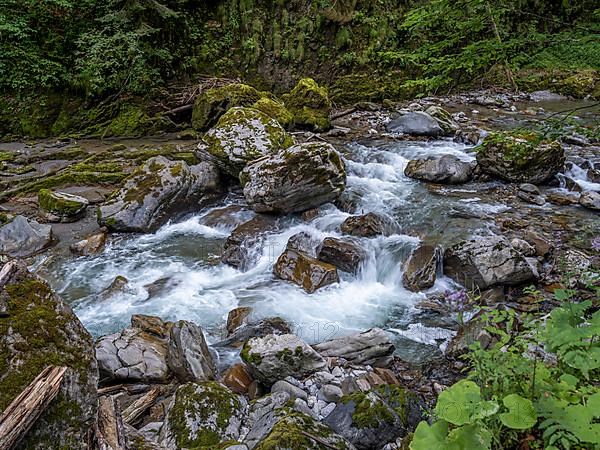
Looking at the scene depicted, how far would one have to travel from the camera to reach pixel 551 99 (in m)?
15.2

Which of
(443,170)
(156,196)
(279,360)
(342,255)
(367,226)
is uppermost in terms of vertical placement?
(156,196)

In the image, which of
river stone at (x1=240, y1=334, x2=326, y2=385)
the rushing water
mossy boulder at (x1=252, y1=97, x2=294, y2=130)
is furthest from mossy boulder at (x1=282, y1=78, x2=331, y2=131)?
river stone at (x1=240, y1=334, x2=326, y2=385)

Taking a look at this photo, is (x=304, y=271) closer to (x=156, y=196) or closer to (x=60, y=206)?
(x=156, y=196)

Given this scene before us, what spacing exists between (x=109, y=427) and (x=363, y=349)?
107 inches

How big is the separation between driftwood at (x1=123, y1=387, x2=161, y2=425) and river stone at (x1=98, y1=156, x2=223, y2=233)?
14.5 ft

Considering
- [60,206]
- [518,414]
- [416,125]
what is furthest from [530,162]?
[60,206]

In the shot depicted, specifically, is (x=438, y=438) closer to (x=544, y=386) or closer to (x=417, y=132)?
(x=544, y=386)

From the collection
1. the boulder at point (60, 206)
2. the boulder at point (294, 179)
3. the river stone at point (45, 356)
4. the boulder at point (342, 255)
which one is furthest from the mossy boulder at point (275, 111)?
the river stone at point (45, 356)

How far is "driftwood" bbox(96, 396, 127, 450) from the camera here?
214 centimetres

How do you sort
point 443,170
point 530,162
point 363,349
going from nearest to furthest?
point 363,349 < point 530,162 < point 443,170

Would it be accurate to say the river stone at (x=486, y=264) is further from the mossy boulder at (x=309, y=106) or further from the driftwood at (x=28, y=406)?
the mossy boulder at (x=309, y=106)

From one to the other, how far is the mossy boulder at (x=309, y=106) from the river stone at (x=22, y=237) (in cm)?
727

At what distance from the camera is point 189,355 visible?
4.10m

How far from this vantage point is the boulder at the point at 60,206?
7848 millimetres
